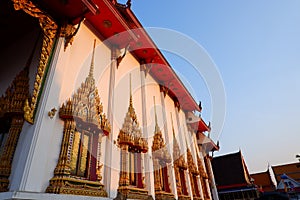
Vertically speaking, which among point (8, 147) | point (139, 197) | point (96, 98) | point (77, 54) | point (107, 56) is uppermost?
point (107, 56)

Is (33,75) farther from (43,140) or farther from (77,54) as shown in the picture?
(43,140)

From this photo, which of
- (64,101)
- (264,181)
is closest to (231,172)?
(264,181)

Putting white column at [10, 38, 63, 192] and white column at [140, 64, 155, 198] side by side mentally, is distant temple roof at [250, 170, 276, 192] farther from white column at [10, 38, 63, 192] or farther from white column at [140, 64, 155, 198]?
white column at [10, 38, 63, 192]

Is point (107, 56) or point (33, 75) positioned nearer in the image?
point (33, 75)

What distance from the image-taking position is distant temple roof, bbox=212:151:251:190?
1717 cm


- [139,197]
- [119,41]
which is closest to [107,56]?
[119,41]

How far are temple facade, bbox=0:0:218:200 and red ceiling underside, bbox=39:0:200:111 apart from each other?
0.03 meters

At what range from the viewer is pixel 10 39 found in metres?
5.56

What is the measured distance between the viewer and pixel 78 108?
13.6ft

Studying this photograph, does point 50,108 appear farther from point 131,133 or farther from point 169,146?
point 169,146

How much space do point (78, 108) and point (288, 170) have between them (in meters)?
27.2

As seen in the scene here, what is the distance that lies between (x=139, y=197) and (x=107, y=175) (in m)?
1.02

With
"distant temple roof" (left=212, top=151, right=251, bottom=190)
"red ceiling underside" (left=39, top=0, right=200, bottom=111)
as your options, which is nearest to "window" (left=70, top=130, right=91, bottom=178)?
"red ceiling underside" (left=39, top=0, right=200, bottom=111)

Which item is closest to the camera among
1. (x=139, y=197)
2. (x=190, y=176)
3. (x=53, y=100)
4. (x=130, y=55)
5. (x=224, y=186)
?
(x=53, y=100)
